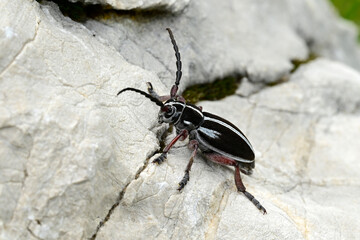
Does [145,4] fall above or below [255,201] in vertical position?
above

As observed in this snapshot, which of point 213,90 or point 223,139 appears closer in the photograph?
point 223,139

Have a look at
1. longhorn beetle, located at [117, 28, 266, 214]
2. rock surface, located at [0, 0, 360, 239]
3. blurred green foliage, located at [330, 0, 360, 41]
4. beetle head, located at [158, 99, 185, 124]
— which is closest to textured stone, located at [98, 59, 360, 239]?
rock surface, located at [0, 0, 360, 239]

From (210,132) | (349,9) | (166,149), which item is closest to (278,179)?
(210,132)

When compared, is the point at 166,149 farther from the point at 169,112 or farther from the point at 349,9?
the point at 349,9

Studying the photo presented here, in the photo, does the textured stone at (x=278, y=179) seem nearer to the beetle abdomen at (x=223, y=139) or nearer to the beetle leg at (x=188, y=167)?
the beetle leg at (x=188, y=167)

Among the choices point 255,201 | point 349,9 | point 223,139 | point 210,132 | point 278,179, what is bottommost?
point 349,9

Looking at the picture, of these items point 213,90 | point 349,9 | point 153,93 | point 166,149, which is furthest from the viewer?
point 349,9

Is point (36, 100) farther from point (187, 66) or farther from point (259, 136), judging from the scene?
point (259, 136)
